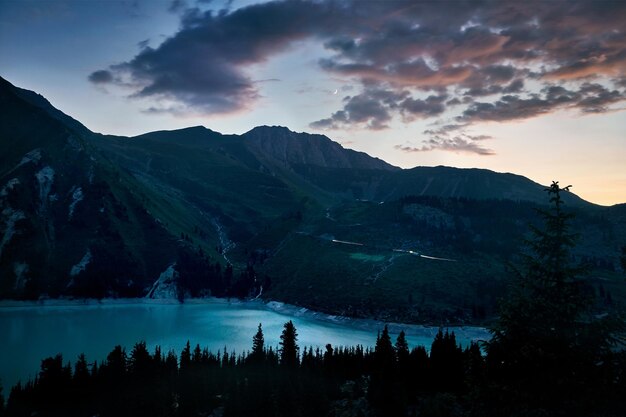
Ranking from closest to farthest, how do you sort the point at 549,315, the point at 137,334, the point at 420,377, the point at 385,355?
the point at 549,315
the point at 420,377
the point at 385,355
the point at 137,334

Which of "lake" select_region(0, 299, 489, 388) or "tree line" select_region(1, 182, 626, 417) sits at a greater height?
"tree line" select_region(1, 182, 626, 417)

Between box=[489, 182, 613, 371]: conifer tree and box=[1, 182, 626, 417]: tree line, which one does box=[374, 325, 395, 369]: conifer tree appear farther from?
box=[489, 182, 613, 371]: conifer tree

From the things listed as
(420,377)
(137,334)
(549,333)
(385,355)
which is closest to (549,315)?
(549,333)

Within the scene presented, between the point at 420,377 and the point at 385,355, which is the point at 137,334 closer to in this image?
the point at 385,355

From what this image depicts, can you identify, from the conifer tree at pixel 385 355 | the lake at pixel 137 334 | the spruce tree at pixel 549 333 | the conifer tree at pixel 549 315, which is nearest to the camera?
the spruce tree at pixel 549 333

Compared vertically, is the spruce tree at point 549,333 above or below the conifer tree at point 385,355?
above

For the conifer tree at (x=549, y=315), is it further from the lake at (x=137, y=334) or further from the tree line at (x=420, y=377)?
the lake at (x=137, y=334)

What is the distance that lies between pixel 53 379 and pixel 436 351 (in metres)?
73.0

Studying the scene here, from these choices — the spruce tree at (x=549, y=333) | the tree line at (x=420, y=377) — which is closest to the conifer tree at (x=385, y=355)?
the tree line at (x=420, y=377)

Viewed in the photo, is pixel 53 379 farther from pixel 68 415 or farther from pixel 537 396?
pixel 537 396

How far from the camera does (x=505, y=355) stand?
1792 cm

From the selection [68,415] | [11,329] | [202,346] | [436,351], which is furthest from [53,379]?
[11,329]

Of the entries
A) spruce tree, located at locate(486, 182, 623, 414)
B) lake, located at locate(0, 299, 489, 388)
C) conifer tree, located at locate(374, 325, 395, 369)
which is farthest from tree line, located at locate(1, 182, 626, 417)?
lake, located at locate(0, 299, 489, 388)

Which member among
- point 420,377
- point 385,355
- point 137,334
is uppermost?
point 385,355
